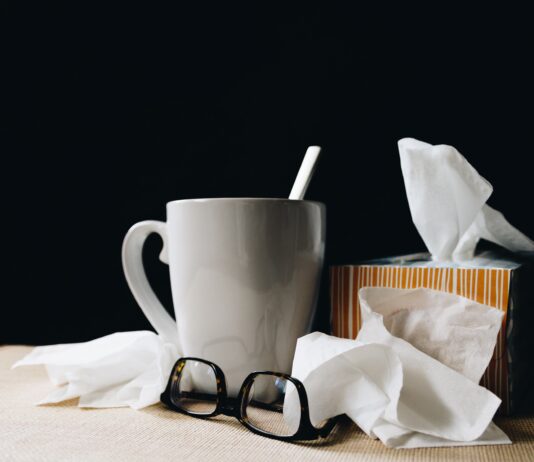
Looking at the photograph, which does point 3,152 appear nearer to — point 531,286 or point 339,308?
point 339,308

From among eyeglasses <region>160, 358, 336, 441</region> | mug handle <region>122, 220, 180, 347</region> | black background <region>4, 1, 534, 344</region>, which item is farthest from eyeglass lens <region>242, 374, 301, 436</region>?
black background <region>4, 1, 534, 344</region>

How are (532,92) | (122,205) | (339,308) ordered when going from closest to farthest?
(339,308), (532,92), (122,205)

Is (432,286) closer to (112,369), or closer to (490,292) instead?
(490,292)

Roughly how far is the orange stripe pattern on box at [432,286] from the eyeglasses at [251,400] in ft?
0.33

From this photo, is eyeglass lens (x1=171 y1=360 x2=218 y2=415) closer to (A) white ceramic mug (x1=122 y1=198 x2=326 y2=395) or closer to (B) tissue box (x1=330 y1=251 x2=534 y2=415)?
(A) white ceramic mug (x1=122 y1=198 x2=326 y2=395)

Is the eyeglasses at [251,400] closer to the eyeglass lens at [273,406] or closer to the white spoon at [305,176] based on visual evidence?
the eyeglass lens at [273,406]

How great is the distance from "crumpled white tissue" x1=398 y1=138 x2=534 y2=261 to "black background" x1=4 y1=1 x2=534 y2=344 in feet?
0.63

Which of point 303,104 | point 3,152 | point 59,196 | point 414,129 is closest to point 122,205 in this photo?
point 59,196

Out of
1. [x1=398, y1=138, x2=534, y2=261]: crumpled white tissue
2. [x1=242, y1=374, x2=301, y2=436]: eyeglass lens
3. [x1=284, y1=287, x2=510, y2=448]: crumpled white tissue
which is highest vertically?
[x1=398, y1=138, x2=534, y2=261]: crumpled white tissue

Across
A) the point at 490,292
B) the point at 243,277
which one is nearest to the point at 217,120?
the point at 243,277


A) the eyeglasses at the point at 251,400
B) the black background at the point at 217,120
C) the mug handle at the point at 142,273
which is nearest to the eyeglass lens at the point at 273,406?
the eyeglasses at the point at 251,400

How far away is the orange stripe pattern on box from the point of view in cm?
49

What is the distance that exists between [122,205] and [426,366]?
0.54m

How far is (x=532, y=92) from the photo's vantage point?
2.26 feet
